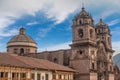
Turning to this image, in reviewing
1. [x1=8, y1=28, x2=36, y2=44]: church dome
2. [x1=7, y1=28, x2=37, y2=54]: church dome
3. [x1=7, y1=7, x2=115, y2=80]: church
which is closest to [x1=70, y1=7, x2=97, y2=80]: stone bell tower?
[x1=7, y1=7, x2=115, y2=80]: church

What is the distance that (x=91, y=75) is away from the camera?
197ft

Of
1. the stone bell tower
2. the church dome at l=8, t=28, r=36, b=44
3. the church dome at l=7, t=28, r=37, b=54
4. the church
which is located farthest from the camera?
the church dome at l=8, t=28, r=36, b=44

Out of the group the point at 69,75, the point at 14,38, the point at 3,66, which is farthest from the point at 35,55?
the point at 3,66

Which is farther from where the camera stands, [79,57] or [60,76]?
[79,57]

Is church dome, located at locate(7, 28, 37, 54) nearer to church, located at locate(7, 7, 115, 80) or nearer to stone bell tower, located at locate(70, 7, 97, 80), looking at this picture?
church, located at locate(7, 7, 115, 80)

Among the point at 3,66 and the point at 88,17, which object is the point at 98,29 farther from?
the point at 3,66

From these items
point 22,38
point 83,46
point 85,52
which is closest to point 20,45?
point 22,38

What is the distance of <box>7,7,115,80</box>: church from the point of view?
61.0 meters

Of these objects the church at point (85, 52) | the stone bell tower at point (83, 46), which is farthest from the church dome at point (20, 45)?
the stone bell tower at point (83, 46)

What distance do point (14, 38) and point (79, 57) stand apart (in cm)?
2244

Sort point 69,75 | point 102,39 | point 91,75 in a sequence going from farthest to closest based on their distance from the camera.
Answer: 1. point 102,39
2. point 91,75
3. point 69,75

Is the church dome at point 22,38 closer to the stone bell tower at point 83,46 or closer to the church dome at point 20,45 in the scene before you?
the church dome at point 20,45

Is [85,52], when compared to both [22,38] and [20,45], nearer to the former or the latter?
[20,45]

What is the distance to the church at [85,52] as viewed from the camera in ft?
200
